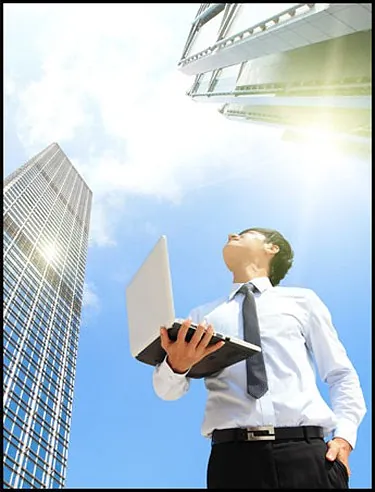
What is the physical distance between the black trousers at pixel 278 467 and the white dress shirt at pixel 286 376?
0.13 meters

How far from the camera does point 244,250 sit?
12.0 ft

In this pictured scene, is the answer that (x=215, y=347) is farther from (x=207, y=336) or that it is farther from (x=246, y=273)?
(x=246, y=273)

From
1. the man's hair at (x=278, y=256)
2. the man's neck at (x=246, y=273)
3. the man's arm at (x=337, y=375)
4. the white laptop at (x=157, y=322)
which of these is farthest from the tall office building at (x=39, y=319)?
the man's arm at (x=337, y=375)

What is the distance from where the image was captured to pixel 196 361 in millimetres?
2629

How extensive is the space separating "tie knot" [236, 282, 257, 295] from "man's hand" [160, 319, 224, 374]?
81cm

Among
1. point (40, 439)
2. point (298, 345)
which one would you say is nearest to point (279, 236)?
point (298, 345)

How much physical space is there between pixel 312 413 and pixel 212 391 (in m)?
0.62

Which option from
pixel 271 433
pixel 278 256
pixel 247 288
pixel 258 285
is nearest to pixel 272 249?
pixel 278 256

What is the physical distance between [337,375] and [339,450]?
567 millimetres

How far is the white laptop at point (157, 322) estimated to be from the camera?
2.55 m

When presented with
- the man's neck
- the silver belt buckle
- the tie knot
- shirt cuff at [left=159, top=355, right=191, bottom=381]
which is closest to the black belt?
the silver belt buckle

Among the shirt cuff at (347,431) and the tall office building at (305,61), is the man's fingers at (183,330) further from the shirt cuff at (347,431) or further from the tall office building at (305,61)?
the tall office building at (305,61)

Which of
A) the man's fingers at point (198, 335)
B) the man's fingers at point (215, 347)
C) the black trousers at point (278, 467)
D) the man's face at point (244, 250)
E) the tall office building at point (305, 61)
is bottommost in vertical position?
the black trousers at point (278, 467)

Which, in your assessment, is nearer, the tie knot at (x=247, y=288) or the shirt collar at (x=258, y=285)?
the tie knot at (x=247, y=288)
